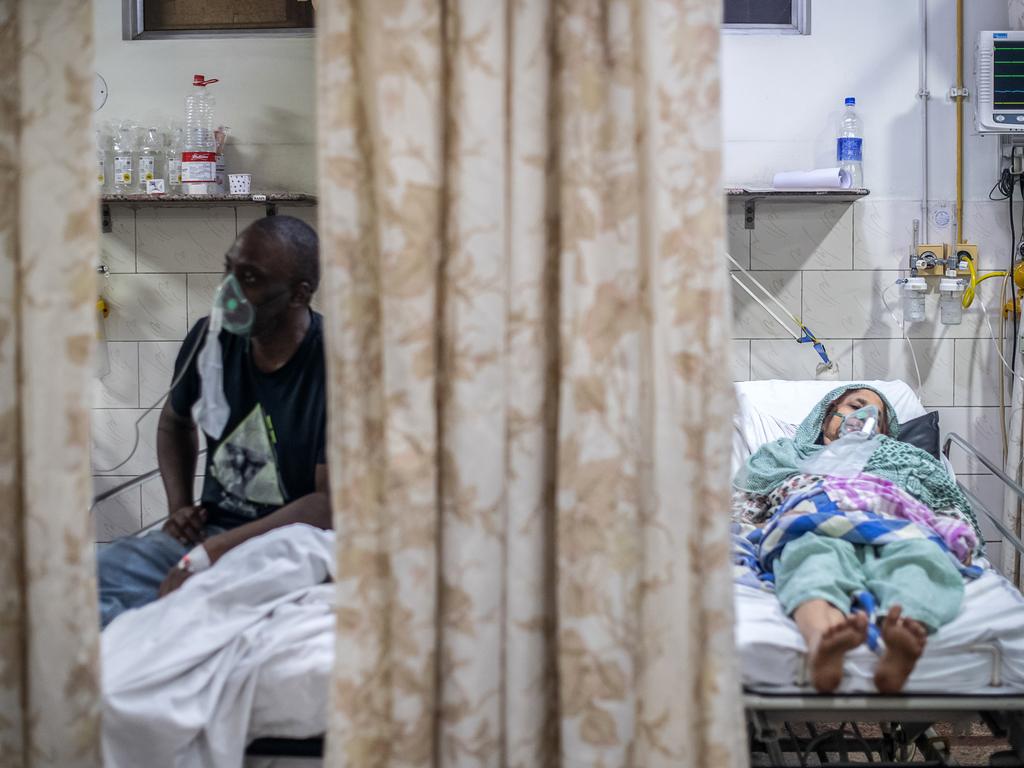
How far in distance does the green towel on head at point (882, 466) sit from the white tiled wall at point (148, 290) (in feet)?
6.42

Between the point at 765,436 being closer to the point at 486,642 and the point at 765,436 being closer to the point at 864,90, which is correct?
the point at 864,90

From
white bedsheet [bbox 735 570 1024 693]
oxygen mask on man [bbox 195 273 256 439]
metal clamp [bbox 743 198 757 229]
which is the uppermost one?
metal clamp [bbox 743 198 757 229]

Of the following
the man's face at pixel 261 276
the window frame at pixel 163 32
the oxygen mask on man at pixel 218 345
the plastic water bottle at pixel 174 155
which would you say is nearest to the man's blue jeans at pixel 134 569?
the oxygen mask on man at pixel 218 345

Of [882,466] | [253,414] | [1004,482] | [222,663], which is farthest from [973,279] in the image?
[222,663]

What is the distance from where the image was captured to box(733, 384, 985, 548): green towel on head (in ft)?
9.24

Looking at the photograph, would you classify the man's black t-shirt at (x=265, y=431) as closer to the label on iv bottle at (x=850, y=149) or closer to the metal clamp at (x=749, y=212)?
the metal clamp at (x=749, y=212)

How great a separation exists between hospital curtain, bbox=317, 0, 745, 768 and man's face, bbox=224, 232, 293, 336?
59 cm

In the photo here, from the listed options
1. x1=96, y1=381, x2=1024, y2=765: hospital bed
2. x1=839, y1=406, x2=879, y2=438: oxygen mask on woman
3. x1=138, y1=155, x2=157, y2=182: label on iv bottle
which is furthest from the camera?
x1=138, y1=155, x2=157, y2=182: label on iv bottle

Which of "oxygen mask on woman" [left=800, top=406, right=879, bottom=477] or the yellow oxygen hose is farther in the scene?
the yellow oxygen hose

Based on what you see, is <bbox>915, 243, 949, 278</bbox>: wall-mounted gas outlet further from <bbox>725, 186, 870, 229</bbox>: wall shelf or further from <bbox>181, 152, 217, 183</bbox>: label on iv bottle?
<bbox>181, 152, 217, 183</bbox>: label on iv bottle

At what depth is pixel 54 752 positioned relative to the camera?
5.57 ft

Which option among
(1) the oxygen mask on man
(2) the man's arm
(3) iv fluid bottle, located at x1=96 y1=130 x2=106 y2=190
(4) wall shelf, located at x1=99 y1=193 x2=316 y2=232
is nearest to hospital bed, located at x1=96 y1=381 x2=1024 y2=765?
(2) the man's arm

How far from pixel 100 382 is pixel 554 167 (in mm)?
2563

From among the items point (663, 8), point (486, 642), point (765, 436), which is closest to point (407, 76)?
point (663, 8)
